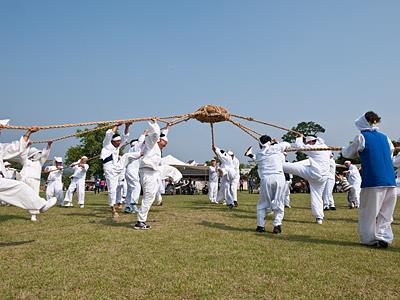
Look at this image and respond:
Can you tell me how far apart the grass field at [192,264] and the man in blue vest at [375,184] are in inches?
14.3

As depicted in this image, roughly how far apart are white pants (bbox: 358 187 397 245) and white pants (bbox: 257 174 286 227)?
1.79 metres

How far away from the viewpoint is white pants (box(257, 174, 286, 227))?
7.99 meters

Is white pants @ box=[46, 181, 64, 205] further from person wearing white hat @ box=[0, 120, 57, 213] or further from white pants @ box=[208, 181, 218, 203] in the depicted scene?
person wearing white hat @ box=[0, 120, 57, 213]

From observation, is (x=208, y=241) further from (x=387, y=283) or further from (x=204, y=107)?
(x=204, y=107)

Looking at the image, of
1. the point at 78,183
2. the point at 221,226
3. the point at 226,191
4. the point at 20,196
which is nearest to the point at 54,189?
the point at 78,183

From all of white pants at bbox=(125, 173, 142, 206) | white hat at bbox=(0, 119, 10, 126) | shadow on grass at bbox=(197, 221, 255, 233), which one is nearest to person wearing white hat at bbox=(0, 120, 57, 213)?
white hat at bbox=(0, 119, 10, 126)

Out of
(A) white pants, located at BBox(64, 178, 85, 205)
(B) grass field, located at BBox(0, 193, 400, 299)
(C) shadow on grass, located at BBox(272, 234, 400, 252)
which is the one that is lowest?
(B) grass field, located at BBox(0, 193, 400, 299)

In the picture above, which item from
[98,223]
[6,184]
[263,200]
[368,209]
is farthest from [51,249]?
[368,209]

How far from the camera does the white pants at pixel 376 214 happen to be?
636cm

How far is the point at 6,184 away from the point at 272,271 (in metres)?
4.52

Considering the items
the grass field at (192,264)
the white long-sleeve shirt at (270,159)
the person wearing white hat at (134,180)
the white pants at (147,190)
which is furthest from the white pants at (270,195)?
the person wearing white hat at (134,180)

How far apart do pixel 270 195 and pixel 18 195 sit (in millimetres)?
5013

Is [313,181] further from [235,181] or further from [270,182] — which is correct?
[235,181]

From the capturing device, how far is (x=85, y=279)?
4.29 m
